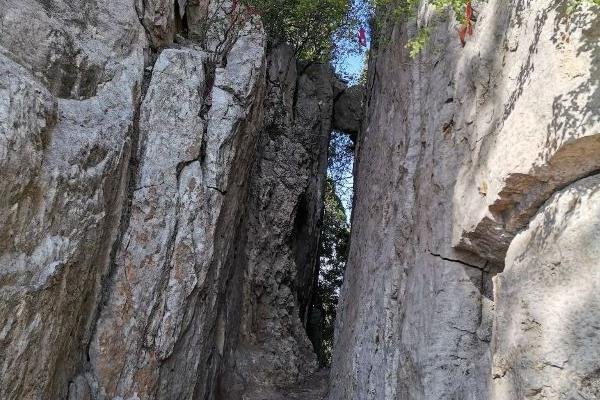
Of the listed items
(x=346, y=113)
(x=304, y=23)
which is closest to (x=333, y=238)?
(x=346, y=113)

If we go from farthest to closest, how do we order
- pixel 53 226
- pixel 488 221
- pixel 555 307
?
pixel 53 226 < pixel 488 221 < pixel 555 307

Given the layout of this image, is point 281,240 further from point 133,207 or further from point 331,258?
point 133,207

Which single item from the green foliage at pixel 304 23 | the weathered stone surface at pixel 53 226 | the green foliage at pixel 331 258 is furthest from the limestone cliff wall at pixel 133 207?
the green foliage at pixel 331 258

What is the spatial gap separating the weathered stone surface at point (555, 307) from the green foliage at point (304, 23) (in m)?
6.53

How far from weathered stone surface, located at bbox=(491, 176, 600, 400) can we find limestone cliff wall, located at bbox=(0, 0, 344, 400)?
12.3 ft

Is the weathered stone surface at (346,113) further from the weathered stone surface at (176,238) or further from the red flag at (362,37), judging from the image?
the weathered stone surface at (176,238)

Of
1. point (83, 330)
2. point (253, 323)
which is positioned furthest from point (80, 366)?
point (253, 323)

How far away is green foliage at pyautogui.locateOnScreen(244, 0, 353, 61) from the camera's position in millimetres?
9744

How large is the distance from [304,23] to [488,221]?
8587mm

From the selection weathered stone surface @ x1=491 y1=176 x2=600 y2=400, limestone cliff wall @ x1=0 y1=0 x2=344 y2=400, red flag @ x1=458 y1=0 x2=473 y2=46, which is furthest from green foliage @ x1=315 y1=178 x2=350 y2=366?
weathered stone surface @ x1=491 y1=176 x2=600 y2=400

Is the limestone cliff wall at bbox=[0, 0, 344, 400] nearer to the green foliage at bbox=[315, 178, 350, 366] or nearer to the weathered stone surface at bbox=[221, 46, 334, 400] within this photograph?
the weathered stone surface at bbox=[221, 46, 334, 400]

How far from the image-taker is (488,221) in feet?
12.3

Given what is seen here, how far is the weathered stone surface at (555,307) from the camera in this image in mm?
2547

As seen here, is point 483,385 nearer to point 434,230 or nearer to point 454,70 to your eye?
point 434,230
